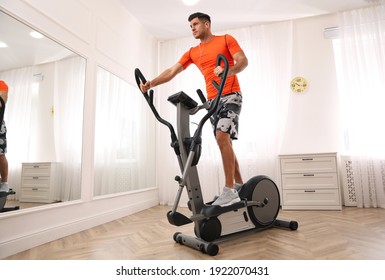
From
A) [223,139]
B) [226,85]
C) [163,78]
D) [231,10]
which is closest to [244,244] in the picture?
[223,139]

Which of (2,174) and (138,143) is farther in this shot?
(138,143)

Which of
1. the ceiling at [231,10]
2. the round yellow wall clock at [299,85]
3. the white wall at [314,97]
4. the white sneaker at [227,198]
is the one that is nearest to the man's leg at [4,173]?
the white sneaker at [227,198]

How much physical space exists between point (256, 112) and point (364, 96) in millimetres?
1405

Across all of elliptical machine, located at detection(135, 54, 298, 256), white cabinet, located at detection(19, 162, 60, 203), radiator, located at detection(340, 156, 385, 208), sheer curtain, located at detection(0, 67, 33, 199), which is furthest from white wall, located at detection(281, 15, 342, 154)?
sheer curtain, located at detection(0, 67, 33, 199)

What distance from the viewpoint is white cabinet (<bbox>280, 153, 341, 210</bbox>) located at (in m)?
3.06

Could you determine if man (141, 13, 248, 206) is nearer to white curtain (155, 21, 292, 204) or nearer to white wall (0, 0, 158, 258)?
white wall (0, 0, 158, 258)

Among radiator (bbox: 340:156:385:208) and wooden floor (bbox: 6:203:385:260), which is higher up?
radiator (bbox: 340:156:385:208)

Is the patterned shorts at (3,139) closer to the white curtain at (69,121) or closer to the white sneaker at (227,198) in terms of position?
the white curtain at (69,121)

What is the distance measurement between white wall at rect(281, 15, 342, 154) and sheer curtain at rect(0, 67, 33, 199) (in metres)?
3.10

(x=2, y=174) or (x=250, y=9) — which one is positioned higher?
(x=250, y=9)
